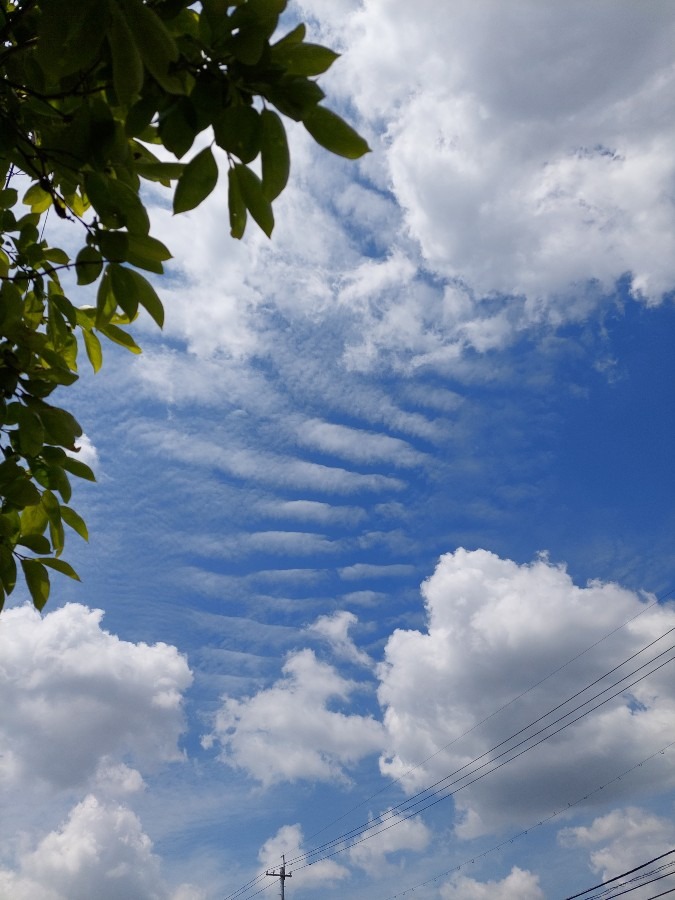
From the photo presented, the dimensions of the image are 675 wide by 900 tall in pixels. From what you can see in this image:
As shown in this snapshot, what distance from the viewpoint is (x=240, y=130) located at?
875mm

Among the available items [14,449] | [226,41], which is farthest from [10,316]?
[226,41]

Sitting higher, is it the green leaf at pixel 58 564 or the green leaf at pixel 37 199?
the green leaf at pixel 37 199

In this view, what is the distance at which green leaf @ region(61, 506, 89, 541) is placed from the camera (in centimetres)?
135

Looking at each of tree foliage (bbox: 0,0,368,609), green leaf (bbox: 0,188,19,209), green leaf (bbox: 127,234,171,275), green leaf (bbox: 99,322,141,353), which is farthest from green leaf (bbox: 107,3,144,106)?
green leaf (bbox: 0,188,19,209)

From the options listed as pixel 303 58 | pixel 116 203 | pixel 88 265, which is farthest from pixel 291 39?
pixel 88 265

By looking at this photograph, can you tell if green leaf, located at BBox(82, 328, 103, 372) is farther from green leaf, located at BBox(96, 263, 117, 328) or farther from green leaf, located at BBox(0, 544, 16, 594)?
green leaf, located at BBox(0, 544, 16, 594)

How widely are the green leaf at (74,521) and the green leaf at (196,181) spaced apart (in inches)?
25.6

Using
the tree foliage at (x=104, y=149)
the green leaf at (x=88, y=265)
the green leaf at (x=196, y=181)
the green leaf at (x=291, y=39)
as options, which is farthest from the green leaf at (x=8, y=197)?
the green leaf at (x=291, y=39)

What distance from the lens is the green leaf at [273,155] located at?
0.87 m

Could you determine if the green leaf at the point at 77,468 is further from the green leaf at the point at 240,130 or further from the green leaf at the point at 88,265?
the green leaf at the point at 240,130

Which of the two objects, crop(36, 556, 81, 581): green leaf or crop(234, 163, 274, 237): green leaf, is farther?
crop(36, 556, 81, 581): green leaf

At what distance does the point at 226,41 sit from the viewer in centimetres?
86

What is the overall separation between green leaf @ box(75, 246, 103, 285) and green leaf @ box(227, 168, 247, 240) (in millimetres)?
256

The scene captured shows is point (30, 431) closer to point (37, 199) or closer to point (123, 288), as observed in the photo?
point (123, 288)
